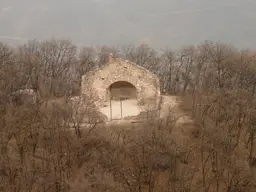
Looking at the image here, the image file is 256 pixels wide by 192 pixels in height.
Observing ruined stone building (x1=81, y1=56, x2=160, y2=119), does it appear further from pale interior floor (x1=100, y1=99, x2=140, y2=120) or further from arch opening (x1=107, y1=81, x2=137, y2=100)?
arch opening (x1=107, y1=81, x2=137, y2=100)

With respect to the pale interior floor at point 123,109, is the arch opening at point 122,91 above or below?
above

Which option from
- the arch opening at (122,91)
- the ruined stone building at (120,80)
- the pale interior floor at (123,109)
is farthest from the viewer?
the arch opening at (122,91)

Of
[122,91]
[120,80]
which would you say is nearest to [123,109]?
[120,80]

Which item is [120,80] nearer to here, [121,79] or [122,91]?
[121,79]

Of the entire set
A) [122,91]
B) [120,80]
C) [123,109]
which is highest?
[120,80]

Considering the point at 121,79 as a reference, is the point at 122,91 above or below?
below

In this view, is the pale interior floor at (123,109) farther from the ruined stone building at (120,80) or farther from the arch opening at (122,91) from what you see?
the arch opening at (122,91)

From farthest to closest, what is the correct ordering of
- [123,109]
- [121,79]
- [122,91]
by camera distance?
[122,91] < [121,79] < [123,109]

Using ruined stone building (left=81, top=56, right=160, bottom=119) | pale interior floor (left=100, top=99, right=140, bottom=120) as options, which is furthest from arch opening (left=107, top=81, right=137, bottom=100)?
ruined stone building (left=81, top=56, right=160, bottom=119)

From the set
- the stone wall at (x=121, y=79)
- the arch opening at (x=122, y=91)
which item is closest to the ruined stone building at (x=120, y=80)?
the stone wall at (x=121, y=79)

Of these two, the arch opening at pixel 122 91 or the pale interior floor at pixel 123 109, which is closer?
the pale interior floor at pixel 123 109
